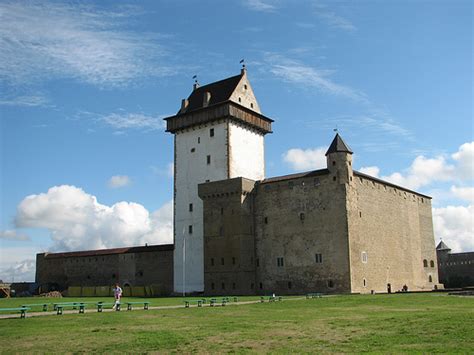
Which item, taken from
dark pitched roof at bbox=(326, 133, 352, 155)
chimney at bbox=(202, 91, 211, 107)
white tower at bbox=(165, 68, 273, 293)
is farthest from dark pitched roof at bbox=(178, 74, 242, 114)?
dark pitched roof at bbox=(326, 133, 352, 155)

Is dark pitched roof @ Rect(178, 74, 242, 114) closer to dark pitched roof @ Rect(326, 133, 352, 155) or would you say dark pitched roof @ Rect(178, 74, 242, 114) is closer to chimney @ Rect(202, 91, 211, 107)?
chimney @ Rect(202, 91, 211, 107)

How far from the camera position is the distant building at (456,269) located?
5960 centimetres

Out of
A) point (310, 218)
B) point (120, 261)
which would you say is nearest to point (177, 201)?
point (120, 261)

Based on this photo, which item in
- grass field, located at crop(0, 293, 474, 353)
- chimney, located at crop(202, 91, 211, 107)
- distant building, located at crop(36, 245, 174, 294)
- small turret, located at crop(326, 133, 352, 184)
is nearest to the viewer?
grass field, located at crop(0, 293, 474, 353)

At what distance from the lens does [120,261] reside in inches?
2199

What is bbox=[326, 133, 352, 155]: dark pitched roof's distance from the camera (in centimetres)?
4178

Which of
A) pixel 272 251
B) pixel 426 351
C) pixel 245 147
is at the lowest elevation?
pixel 426 351

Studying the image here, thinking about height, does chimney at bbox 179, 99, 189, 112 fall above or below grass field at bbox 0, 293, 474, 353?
above

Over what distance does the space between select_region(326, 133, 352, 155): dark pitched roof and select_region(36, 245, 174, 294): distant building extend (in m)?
19.6

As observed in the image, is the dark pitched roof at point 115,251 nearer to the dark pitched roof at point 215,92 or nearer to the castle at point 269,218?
the castle at point 269,218

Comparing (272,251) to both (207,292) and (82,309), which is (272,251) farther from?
(82,309)

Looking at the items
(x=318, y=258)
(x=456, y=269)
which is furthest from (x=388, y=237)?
(x=456, y=269)

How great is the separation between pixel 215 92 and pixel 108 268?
22105 mm

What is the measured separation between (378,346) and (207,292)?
35.4 meters
